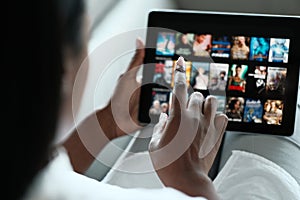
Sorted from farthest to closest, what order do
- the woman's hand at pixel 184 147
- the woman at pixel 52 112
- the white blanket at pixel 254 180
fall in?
the white blanket at pixel 254 180 → the woman's hand at pixel 184 147 → the woman at pixel 52 112

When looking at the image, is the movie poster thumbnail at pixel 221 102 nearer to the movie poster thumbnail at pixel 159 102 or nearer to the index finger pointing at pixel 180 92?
the movie poster thumbnail at pixel 159 102

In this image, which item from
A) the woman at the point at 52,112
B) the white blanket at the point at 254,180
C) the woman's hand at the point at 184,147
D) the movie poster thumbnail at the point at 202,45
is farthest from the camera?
the movie poster thumbnail at the point at 202,45

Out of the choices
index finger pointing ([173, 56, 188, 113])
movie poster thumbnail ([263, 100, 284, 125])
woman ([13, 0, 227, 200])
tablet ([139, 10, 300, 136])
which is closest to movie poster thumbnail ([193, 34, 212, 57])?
tablet ([139, 10, 300, 136])

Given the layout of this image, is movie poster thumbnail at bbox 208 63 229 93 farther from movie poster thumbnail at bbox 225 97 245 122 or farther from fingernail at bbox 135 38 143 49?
Result: fingernail at bbox 135 38 143 49

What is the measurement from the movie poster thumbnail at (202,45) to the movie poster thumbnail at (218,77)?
2cm

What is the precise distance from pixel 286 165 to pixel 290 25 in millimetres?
198

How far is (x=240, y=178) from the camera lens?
76 centimetres

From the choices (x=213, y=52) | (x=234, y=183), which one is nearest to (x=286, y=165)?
(x=234, y=183)

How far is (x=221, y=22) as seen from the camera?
A: 83 centimetres

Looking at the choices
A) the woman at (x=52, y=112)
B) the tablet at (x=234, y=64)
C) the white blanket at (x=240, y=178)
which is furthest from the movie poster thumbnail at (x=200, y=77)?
the woman at (x=52, y=112)

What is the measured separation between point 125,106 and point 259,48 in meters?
0.22

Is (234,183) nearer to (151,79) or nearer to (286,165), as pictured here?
(286,165)

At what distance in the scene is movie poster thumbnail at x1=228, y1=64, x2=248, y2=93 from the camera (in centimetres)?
81

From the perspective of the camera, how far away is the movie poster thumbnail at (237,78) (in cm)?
A: 81
